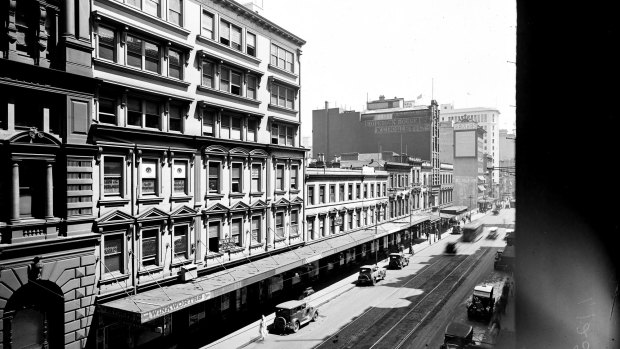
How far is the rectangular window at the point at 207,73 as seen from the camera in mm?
22047

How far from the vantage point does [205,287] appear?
1934 centimetres

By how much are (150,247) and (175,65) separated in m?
9.24

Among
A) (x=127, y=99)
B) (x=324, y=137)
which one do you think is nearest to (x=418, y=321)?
(x=127, y=99)

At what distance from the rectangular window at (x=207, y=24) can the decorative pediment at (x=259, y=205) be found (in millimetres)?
10210

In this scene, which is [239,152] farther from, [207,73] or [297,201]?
[297,201]

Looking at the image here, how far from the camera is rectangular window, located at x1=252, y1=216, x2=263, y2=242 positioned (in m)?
25.5

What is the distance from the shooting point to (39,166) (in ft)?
48.5

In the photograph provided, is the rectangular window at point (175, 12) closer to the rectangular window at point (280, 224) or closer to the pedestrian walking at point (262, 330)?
the rectangular window at point (280, 224)

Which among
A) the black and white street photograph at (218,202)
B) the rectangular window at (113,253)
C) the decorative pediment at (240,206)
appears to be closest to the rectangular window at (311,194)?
the black and white street photograph at (218,202)

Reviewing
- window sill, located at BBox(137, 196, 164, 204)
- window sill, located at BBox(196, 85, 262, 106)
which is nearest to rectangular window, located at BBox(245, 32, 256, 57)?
window sill, located at BBox(196, 85, 262, 106)

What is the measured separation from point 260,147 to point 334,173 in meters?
10.5

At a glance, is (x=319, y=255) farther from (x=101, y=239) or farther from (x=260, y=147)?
(x=101, y=239)

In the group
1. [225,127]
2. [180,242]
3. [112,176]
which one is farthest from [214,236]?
[112,176]

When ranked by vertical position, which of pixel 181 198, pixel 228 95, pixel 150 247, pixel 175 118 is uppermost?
pixel 228 95
